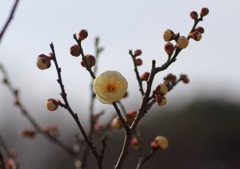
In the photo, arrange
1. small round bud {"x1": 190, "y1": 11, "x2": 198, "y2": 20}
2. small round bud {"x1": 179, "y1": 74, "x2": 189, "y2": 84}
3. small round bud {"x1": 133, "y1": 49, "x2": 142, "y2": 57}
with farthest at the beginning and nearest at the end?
1. small round bud {"x1": 179, "y1": 74, "x2": 189, "y2": 84}
2. small round bud {"x1": 133, "y1": 49, "x2": 142, "y2": 57}
3. small round bud {"x1": 190, "y1": 11, "x2": 198, "y2": 20}

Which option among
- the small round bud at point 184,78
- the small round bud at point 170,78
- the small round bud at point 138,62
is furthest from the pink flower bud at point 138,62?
the small round bud at point 184,78

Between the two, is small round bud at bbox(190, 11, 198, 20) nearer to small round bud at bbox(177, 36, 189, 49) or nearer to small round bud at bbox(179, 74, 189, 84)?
small round bud at bbox(177, 36, 189, 49)

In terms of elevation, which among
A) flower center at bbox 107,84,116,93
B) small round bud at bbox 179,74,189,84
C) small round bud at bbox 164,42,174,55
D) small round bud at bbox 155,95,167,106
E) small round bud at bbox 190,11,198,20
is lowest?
small round bud at bbox 179,74,189,84

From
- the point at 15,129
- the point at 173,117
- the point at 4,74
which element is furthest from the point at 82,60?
the point at 15,129

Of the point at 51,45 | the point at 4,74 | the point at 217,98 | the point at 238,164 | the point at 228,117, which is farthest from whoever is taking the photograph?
the point at 217,98

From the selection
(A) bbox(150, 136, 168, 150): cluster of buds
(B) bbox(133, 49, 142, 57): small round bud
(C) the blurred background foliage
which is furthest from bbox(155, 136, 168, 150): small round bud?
(C) the blurred background foliage

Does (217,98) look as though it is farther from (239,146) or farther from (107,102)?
(107,102)

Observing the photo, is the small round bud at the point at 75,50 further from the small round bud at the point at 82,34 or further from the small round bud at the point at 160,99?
the small round bud at the point at 160,99
